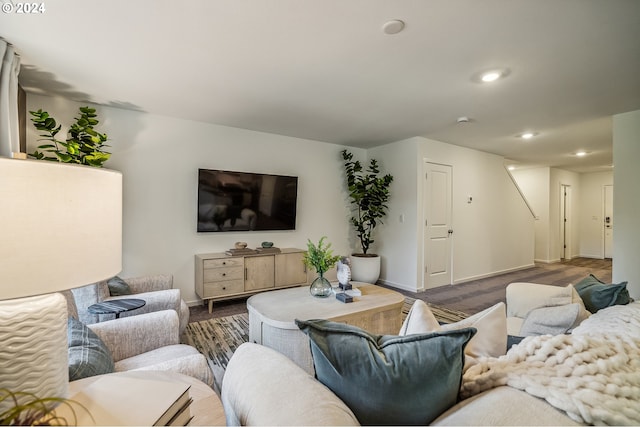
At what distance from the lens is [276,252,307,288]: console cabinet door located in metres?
3.69

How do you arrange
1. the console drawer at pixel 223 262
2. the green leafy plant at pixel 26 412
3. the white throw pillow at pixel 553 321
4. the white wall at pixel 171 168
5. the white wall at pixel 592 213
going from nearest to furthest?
the green leafy plant at pixel 26 412 < the white throw pillow at pixel 553 321 < the white wall at pixel 171 168 < the console drawer at pixel 223 262 < the white wall at pixel 592 213

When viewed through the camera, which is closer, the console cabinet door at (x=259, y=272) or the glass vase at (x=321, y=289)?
the glass vase at (x=321, y=289)

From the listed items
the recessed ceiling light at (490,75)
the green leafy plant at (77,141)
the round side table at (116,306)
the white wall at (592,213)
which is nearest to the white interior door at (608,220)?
the white wall at (592,213)

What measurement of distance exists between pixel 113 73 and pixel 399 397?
3.00m

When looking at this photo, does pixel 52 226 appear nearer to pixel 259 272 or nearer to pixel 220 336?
pixel 220 336

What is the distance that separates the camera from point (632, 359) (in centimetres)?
80

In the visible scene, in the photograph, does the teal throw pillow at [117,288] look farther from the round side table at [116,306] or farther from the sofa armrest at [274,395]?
the sofa armrest at [274,395]

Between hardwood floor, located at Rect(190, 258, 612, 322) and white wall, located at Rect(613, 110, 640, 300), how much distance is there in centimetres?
128

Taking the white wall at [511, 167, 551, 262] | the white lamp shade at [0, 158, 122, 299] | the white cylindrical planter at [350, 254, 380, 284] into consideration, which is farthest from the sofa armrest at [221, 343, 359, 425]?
the white wall at [511, 167, 551, 262]

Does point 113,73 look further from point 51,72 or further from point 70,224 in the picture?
point 70,224

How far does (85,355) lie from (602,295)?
2.48m

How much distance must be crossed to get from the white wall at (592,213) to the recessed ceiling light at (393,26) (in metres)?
8.66

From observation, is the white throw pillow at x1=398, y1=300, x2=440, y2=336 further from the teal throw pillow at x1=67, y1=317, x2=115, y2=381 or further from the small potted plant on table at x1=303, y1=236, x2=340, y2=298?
the small potted plant on table at x1=303, y1=236, x2=340, y2=298

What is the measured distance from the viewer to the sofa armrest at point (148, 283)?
98.6 inches
